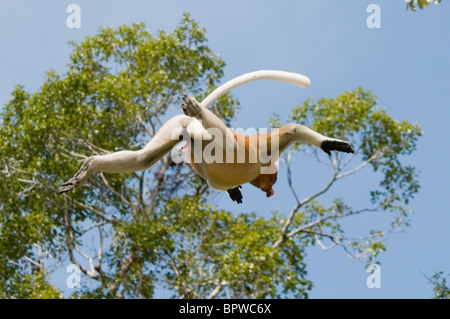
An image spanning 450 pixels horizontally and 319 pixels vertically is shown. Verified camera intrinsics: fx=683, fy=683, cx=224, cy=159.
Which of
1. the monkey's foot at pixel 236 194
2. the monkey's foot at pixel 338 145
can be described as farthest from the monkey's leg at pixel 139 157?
the monkey's foot at pixel 338 145

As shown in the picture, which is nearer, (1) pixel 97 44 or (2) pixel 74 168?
(2) pixel 74 168

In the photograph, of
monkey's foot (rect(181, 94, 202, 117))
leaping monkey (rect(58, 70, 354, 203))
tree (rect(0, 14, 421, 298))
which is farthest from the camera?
tree (rect(0, 14, 421, 298))

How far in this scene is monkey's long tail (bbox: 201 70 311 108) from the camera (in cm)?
421

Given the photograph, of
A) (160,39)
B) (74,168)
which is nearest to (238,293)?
(74,168)

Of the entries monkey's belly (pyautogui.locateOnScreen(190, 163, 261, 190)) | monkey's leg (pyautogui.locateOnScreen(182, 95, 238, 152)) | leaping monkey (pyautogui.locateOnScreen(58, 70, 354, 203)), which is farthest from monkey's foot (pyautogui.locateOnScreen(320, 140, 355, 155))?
monkey's leg (pyautogui.locateOnScreen(182, 95, 238, 152))

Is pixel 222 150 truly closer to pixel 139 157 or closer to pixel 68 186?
pixel 139 157

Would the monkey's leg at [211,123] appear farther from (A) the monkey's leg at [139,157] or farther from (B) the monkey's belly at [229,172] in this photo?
(A) the monkey's leg at [139,157]

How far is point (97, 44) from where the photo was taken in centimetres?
1349

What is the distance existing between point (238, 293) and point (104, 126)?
13.7 feet

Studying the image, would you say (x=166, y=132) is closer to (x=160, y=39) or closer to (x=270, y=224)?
(x=270, y=224)

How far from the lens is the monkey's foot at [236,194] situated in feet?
15.0

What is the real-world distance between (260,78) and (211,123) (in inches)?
28.1

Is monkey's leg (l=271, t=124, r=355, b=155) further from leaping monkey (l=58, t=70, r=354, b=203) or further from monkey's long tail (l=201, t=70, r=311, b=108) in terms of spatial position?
monkey's long tail (l=201, t=70, r=311, b=108)

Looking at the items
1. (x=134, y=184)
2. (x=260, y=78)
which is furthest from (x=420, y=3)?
(x=134, y=184)
